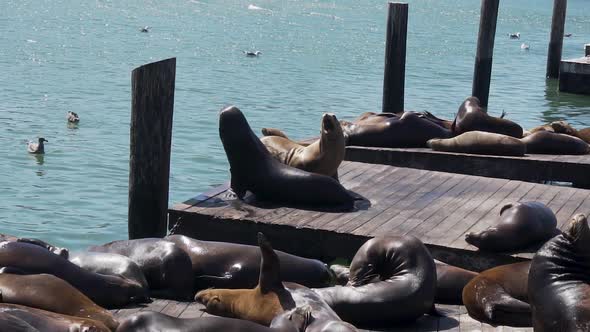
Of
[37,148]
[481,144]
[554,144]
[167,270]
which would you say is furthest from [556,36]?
[167,270]

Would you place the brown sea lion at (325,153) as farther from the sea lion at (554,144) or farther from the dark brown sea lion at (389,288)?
the sea lion at (554,144)

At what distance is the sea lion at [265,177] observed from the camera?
8.25m

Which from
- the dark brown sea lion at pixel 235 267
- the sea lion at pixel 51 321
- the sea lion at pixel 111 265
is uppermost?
the sea lion at pixel 51 321

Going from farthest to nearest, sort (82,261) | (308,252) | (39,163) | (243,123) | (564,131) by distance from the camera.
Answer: (39,163) → (564,131) → (243,123) → (308,252) → (82,261)

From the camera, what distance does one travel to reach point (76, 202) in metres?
12.3

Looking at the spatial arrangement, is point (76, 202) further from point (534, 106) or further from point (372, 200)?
point (534, 106)

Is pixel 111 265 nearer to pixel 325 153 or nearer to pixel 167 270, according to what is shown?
pixel 167 270

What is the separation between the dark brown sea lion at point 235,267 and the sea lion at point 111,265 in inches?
17.5

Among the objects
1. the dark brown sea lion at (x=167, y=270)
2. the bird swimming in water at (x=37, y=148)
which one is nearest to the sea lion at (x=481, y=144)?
the dark brown sea lion at (x=167, y=270)

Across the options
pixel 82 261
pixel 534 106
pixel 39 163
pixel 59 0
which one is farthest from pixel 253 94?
pixel 59 0

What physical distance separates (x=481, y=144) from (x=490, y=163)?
362 millimetres

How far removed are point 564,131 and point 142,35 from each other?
83.4 ft

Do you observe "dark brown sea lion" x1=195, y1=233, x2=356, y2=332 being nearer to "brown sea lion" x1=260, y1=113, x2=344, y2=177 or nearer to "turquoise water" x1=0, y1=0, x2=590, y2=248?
"brown sea lion" x1=260, y1=113, x2=344, y2=177

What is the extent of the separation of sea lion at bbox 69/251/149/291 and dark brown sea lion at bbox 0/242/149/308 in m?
0.11
